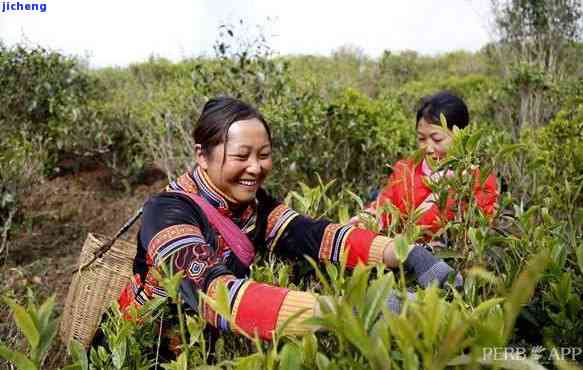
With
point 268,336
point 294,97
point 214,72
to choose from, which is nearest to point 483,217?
point 268,336

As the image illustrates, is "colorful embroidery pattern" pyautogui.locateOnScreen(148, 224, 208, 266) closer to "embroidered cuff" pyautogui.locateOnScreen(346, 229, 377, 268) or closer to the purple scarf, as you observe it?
the purple scarf

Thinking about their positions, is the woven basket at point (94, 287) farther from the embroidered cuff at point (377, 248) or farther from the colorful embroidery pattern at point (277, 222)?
the embroidered cuff at point (377, 248)

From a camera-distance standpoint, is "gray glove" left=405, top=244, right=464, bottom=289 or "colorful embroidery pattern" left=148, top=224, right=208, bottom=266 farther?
"colorful embroidery pattern" left=148, top=224, right=208, bottom=266

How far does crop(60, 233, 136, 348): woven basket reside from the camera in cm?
194

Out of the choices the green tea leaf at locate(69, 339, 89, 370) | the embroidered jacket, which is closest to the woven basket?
the embroidered jacket

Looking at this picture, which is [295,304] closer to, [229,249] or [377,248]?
[377,248]

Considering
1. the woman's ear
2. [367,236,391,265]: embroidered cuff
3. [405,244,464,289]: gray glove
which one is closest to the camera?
[405,244,464,289]: gray glove

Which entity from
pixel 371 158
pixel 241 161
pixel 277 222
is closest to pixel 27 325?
pixel 241 161

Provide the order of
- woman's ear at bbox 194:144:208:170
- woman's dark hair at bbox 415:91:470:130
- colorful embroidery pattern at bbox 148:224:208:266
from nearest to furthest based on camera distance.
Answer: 1. colorful embroidery pattern at bbox 148:224:208:266
2. woman's ear at bbox 194:144:208:170
3. woman's dark hair at bbox 415:91:470:130

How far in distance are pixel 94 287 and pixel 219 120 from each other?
2.69 ft

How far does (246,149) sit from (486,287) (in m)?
0.86

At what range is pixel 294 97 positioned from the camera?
4340 millimetres

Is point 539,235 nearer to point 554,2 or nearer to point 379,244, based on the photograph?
point 379,244

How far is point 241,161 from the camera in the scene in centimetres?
165
